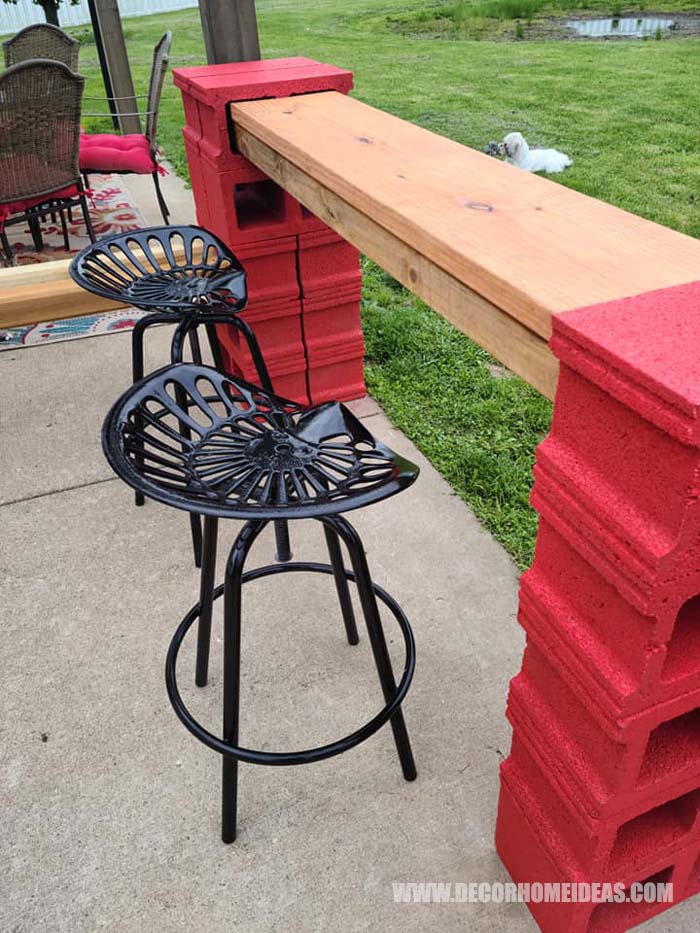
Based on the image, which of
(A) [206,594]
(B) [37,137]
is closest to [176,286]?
(A) [206,594]

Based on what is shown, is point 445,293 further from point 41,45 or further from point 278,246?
point 41,45

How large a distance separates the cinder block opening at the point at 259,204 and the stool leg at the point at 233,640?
1.74 m

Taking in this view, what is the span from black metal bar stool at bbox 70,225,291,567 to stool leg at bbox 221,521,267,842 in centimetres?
40

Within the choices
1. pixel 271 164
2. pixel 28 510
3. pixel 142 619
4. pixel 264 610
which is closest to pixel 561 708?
pixel 264 610

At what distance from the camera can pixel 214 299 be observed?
87.0 inches

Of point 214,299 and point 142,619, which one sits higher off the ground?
point 214,299

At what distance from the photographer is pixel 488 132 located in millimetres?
6812

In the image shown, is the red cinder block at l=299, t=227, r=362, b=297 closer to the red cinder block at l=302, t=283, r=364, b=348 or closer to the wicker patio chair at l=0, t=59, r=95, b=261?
the red cinder block at l=302, t=283, r=364, b=348

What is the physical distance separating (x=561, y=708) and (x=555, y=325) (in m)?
0.67

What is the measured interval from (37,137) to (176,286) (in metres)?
2.58

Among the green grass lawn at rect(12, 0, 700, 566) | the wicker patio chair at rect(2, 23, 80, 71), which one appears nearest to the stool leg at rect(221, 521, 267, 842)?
the green grass lawn at rect(12, 0, 700, 566)

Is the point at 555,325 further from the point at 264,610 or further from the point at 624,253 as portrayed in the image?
the point at 264,610

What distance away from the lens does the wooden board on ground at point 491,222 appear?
1.18m

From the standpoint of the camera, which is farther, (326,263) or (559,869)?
(326,263)
